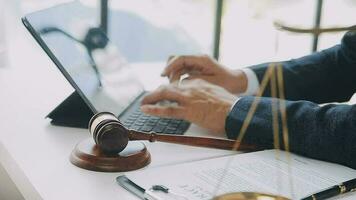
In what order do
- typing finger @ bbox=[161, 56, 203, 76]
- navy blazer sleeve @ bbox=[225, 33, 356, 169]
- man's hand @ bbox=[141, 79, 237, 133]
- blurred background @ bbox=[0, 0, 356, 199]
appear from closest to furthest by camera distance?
navy blazer sleeve @ bbox=[225, 33, 356, 169] < man's hand @ bbox=[141, 79, 237, 133] < typing finger @ bbox=[161, 56, 203, 76] < blurred background @ bbox=[0, 0, 356, 199]

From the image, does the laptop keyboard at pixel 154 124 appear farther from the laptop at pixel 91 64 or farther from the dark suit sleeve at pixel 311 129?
the dark suit sleeve at pixel 311 129

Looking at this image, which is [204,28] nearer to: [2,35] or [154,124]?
[2,35]

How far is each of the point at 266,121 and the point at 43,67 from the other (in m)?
0.83

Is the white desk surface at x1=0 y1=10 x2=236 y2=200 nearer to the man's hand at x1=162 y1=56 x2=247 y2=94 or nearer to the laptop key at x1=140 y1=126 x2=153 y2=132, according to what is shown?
the laptop key at x1=140 y1=126 x2=153 y2=132

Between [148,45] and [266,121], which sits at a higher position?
[266,121]

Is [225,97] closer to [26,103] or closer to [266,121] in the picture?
[266,121]

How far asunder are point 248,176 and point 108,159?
0.21m

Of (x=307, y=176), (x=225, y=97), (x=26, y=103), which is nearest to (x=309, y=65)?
(x=225, y=97)

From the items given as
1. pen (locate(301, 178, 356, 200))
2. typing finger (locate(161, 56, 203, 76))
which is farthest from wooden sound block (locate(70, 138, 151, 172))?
typing finger (locate(161, 56, 203, 76))

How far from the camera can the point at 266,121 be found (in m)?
0.90

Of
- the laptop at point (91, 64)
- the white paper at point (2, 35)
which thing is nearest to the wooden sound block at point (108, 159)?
the laptop at point (91, 64)

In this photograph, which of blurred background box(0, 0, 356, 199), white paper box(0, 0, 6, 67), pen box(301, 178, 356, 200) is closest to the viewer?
pen box(301, 178, 356, 200)

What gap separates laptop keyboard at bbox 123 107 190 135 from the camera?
98cm

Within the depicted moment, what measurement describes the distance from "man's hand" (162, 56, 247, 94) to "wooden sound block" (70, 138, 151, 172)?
42 cm
